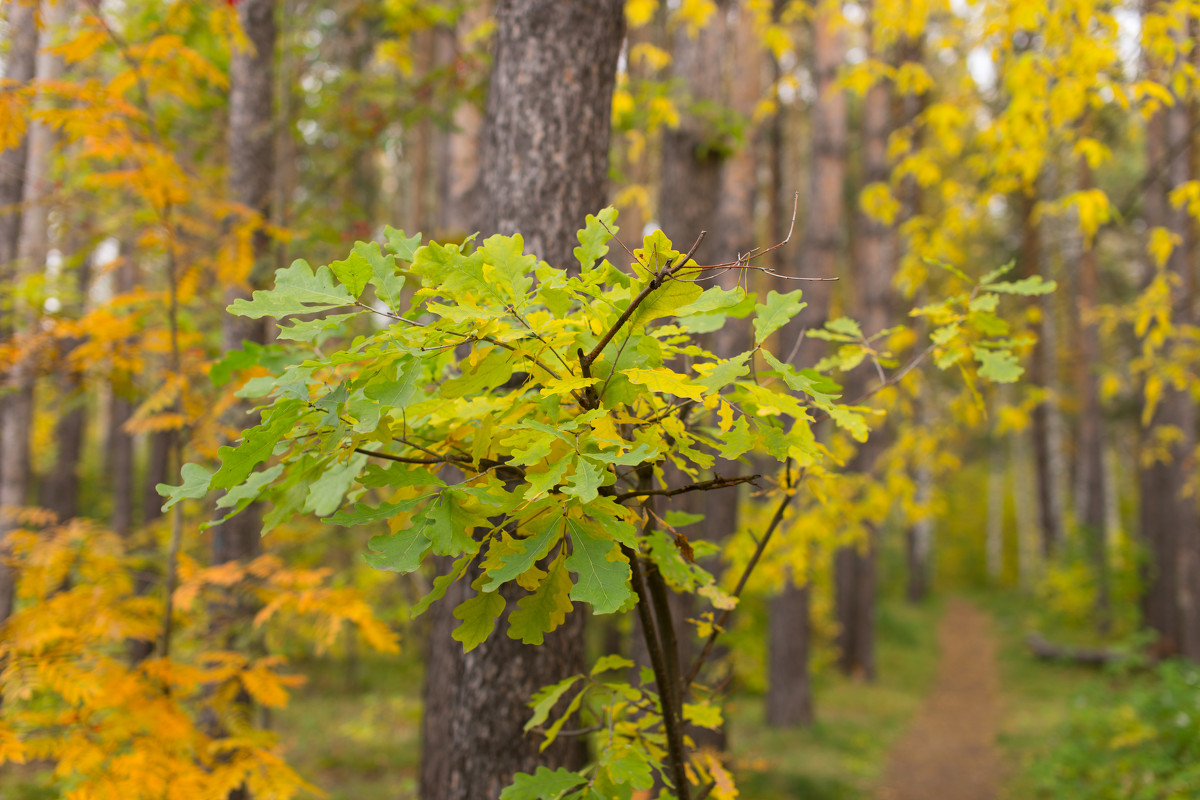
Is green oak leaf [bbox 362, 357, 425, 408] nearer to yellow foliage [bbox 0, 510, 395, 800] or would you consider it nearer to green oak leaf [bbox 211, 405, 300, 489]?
green oak leaf [bbox 211, 405, 300, 489]

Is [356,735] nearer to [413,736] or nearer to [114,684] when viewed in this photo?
[413,736]

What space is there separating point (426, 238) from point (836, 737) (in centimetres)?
→ 667

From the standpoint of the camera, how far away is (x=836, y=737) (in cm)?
738

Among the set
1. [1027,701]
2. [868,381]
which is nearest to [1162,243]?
[868,381]

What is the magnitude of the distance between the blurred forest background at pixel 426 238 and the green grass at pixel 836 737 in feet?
0.19

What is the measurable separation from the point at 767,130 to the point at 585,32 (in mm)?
8442

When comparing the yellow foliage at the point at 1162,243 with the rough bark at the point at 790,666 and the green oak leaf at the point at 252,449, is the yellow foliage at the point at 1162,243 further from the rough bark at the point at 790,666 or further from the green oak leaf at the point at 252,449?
the rough bark at the point at 790,666

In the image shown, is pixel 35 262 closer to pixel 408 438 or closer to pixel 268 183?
pixel 268 183

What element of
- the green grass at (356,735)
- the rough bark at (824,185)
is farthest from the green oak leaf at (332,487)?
the rough bark at (824,185)

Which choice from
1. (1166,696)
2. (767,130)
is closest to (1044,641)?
(1166,696)

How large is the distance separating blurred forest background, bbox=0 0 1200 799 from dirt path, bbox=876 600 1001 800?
0.26m

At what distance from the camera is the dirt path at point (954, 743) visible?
6.39 metres

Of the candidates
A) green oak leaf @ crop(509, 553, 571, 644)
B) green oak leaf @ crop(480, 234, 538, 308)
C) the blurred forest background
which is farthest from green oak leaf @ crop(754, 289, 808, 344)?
green oak leaf @ crop(509, 553, 571, 644)

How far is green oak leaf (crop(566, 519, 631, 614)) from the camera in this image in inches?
38.4
